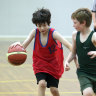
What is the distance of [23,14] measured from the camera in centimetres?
1384

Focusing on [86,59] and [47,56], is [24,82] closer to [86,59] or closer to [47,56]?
[47,56]

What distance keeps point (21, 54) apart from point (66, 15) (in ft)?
32.8

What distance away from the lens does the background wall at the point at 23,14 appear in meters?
13.7

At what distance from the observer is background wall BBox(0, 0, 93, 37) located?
45.0 ft

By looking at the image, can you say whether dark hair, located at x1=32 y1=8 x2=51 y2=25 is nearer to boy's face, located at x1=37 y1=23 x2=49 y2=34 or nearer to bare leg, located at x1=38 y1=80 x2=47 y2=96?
boy's face, located at x1=37 y1=23 x2=49 y2=34

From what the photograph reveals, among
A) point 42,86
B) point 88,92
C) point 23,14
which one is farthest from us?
point 23,14

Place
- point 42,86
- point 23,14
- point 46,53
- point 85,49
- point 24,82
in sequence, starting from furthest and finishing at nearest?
point 23,14 → point 24,82 → point 46,53 → point 42,86 → point 85,49

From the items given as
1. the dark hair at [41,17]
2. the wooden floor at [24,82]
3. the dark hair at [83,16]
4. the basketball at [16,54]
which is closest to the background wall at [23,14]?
the wooden floor at [24,82]

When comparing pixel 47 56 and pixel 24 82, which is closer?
pixel 47 56

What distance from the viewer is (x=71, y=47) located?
4.20 meters

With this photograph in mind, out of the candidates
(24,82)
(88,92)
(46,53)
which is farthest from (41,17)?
(24,82)

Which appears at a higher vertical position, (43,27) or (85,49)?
(43,27)

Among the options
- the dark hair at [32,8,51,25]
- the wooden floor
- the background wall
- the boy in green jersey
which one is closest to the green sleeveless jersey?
the boy in green jersey

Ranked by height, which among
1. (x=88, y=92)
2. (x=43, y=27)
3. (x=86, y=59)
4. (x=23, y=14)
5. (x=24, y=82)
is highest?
(x=43, y=27)
